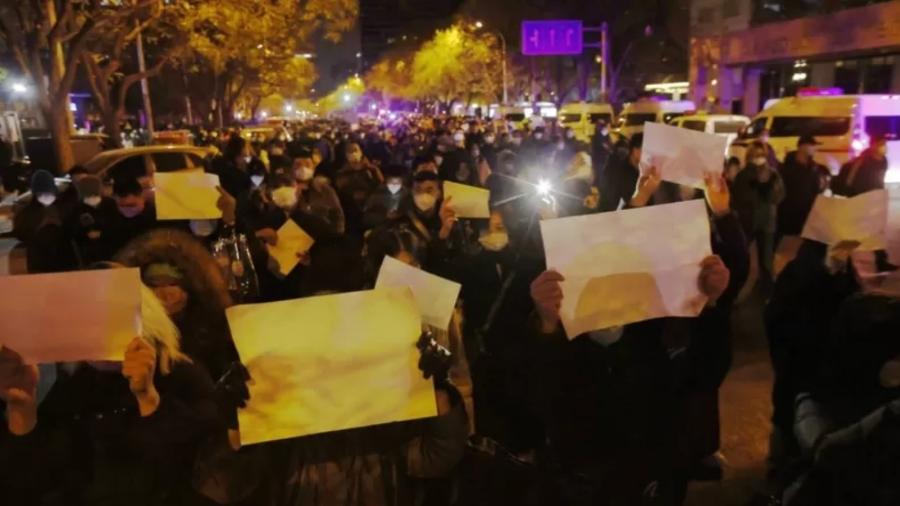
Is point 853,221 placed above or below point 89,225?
above

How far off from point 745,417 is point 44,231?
540cm

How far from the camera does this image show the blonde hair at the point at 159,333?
2.70m

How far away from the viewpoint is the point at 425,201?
5691 millimetres

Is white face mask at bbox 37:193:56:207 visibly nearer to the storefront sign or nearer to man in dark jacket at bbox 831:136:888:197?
man in dark jacket at bbox 831:136:888:197

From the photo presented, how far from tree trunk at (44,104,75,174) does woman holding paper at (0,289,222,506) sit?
13.5m

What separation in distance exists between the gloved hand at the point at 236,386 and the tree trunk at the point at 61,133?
14242 millimetres

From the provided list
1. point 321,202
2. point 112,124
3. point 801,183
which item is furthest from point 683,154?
point 112,124

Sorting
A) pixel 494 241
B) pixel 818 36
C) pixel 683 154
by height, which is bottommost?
pixel 494 241

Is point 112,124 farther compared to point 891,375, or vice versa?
point 112,124

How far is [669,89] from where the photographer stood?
4625 centimetres

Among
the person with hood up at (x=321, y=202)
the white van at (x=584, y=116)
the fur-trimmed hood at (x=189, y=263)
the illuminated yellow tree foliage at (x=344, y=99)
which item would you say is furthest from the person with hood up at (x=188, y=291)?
the illuminated yellow tree foliage at (x=344, y=99)

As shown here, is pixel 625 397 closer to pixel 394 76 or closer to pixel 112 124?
pixel 112 124

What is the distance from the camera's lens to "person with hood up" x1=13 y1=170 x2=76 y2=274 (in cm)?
588

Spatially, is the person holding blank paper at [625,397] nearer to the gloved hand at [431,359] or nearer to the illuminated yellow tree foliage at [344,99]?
the gloved hand at [431,359]
